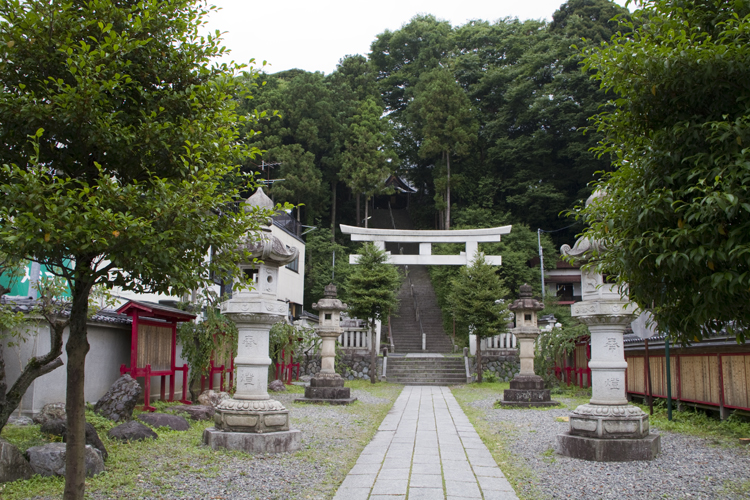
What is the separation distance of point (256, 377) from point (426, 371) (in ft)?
42.8

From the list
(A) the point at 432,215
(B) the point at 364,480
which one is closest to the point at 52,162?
(B) the point at 364,480

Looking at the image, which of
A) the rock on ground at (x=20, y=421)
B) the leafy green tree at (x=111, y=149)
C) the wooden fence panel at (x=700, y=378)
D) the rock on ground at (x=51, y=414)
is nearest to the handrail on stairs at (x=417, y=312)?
the wooden fence panel at (x=700, y=378)

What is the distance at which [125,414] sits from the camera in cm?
788

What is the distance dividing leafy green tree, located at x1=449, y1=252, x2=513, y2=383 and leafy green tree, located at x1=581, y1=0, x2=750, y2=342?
46.2 feet

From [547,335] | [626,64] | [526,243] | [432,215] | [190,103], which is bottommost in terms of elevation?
[547,335]

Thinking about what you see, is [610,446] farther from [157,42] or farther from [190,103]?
[157,42]

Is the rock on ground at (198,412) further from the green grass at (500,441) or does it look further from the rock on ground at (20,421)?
the green grass at (500,441)

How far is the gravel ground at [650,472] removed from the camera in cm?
507

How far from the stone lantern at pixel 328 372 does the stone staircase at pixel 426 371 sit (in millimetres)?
6002

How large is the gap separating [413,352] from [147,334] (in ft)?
52.8

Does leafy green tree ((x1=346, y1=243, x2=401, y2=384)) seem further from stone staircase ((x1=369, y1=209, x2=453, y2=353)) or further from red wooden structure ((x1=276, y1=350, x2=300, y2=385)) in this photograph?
stone staircase ((x1=369, y1=209, x2=453, y2=353))

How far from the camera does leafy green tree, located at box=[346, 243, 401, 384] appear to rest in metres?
18.8

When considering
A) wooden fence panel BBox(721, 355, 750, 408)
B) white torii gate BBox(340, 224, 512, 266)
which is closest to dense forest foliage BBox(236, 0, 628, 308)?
white torii gate BBox(340, 224, 512, 266)

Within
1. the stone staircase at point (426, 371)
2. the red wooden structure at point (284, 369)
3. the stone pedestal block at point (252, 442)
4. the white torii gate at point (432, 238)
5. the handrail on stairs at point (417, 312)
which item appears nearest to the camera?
the stone pedestal block at point (252, 442)
